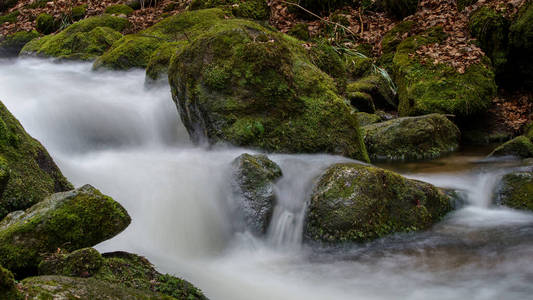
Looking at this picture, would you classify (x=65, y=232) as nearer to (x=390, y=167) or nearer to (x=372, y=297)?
(x=372, y=297)

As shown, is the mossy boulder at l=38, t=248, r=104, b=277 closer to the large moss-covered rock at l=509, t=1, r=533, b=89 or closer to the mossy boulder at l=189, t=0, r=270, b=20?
the mossy boulder at l=189, t=0, r=270, b=20

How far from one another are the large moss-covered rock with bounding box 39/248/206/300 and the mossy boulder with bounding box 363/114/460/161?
488cm

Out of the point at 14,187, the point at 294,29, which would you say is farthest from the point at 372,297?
the point at 294,29

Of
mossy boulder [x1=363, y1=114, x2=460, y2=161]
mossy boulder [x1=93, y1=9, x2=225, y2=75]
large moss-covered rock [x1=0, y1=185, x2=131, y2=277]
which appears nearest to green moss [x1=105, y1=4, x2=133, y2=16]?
mossy boulder [x1=93, y1=9, x2=225, y2=75]

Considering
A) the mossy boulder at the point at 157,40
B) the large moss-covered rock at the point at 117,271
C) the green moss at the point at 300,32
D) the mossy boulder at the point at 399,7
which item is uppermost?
the mossy boulder at the point at 399,7

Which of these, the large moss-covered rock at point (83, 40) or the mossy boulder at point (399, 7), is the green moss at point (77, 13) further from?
the mossy boulder at point (399, 7)

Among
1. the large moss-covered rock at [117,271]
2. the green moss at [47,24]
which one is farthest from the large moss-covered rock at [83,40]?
the large moss-covered rock at [117,271]

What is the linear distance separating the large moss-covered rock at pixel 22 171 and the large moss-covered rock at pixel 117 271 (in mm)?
999

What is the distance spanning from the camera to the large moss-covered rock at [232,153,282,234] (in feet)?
14.7

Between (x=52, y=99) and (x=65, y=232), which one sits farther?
(x=52, y=99)

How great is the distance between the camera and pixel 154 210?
450cm

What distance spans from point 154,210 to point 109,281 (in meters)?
Result: 2.02

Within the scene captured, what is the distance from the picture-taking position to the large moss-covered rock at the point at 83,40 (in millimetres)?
10656

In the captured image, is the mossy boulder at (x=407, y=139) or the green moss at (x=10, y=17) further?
the green moss at (x=10, y=17)
